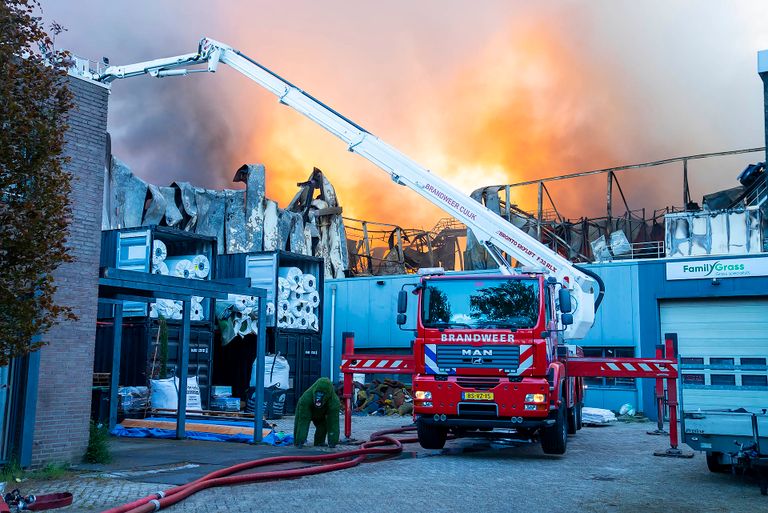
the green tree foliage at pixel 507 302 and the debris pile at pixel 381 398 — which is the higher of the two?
the green tree foliage at pixel 507 302

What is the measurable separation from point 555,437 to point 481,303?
8.83 feet

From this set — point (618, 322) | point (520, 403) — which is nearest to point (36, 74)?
point (520, 403)

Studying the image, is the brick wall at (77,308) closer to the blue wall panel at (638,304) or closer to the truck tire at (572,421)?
the truck tire at (572,421)

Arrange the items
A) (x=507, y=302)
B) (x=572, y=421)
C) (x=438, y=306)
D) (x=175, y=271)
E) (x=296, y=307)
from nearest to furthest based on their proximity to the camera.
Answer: (x=507, y=302)
(x=438, y=306)
(x=572, y=421)
(x=175, y=271)
(x=296, y=307)

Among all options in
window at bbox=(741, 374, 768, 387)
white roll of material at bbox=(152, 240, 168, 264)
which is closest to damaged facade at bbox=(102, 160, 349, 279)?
white roll of material at bbox=(152, 240, 168, 264)

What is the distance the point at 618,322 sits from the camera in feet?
83.3

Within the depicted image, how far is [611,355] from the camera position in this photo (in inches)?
1014

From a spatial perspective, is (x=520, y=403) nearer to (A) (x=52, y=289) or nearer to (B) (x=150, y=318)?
(A) (x=52, y=289)

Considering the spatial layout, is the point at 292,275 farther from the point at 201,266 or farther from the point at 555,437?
the point at 555,437

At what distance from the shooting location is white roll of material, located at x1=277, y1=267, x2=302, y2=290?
23.3 metres

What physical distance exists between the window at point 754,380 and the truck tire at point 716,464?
3.94 ft

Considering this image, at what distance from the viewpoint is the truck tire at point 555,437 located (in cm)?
1373

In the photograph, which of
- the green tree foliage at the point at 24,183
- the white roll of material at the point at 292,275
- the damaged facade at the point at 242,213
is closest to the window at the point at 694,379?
the green tree foliage at the point at 24,183

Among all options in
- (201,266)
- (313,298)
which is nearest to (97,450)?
(201,266)
